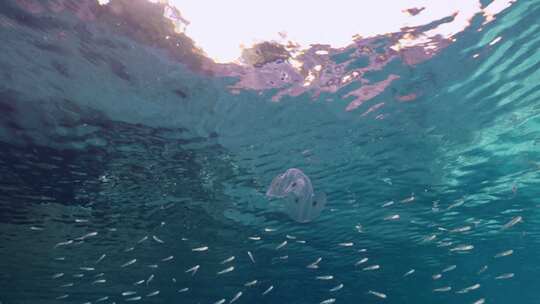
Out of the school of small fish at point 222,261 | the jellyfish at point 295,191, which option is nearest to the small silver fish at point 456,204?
the school of small fish at point 222,261

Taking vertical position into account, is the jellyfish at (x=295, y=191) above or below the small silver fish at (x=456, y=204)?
above

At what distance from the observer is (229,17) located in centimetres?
971

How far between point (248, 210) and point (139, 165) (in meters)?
7.23

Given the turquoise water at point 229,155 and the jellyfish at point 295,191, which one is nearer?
the turquoise water at point 229,155

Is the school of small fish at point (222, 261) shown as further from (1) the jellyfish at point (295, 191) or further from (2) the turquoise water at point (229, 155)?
(1) the jellyfish at point (295, 191)

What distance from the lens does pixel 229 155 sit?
1538 cm

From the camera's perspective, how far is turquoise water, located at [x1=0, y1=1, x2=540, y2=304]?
10.9 metres

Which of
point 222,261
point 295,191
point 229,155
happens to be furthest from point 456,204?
point 222,261

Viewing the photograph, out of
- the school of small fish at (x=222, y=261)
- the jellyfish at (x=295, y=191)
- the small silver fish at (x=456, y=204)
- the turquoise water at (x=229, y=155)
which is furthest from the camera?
the school of small fish at (x=222, y=261)

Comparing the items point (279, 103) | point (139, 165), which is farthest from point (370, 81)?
point (139, 165)

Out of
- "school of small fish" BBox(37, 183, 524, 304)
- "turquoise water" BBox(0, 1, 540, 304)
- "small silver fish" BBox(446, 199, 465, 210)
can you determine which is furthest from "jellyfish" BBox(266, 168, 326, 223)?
"small silver fish" BBox(446, 199, 465, 210)

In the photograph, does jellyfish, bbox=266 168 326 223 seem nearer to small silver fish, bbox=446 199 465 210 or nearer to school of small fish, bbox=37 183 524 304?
school of small fish, bbox=37 183 524 304

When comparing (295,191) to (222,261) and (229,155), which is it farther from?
(222,261)

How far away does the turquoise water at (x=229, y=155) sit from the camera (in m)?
10.9
